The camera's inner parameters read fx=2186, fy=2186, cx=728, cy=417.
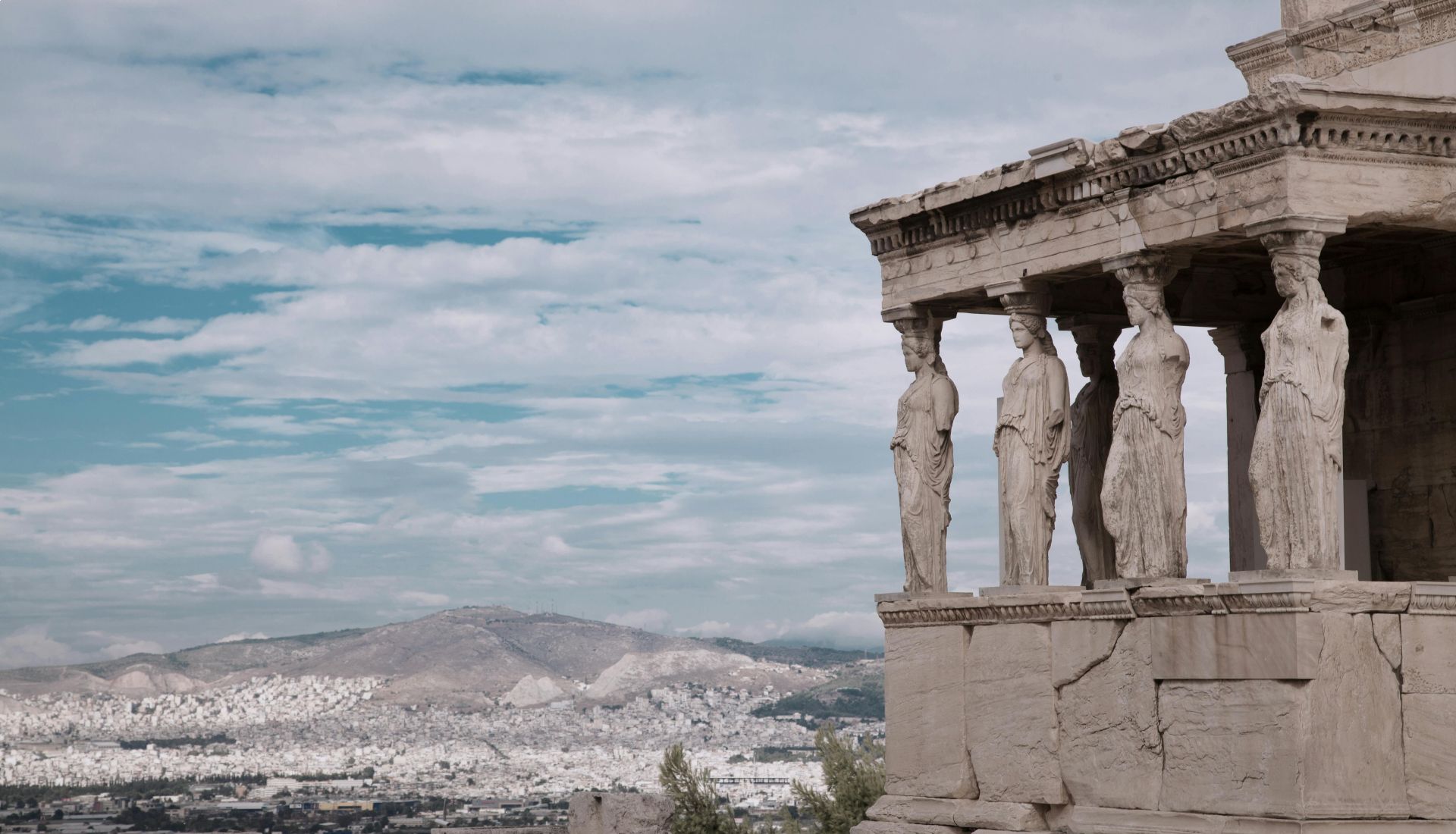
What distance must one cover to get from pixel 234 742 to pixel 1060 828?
82.4 metres

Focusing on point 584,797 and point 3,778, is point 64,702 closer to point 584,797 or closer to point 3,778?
point 3,778

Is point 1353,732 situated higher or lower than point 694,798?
higher

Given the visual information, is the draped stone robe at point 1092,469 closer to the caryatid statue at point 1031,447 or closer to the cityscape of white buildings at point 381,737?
the caryatid statue at point 1031,447

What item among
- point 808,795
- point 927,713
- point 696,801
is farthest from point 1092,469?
point 808,795

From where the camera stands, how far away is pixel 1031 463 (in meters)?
14.1

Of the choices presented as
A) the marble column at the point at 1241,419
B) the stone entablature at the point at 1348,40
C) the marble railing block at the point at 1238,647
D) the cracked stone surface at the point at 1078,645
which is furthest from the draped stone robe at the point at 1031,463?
the stone entablature at the point at 1348,40

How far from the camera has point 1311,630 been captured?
1173 centimetres

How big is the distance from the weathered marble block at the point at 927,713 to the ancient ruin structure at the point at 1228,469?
2 centimetres

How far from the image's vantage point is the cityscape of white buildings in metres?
69.3

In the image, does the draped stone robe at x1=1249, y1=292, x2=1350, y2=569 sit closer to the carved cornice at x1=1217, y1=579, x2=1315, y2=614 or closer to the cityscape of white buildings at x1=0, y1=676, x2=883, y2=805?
the carved cornice at x1=1217, y1=579, x2=1315, y2=614

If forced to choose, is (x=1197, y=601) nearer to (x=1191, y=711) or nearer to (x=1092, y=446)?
(x=1191, y=711)

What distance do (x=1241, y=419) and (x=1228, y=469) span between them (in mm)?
418

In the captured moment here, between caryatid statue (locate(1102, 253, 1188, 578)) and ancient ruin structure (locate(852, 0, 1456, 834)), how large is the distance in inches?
0.7

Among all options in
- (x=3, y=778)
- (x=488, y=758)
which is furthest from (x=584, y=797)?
(x=3, y=778)
